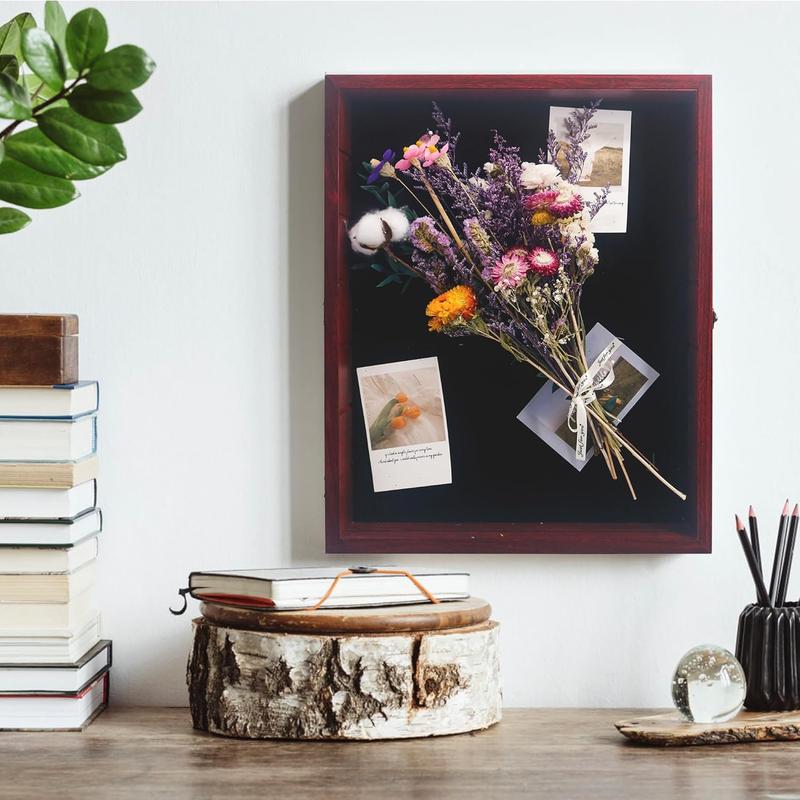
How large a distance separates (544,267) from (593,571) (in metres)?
0.39

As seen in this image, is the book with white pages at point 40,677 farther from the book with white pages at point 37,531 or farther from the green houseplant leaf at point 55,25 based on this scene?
the green houseplant leaf at point 55,25

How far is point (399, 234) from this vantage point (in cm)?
132

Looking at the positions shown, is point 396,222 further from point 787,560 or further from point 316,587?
point 787,560

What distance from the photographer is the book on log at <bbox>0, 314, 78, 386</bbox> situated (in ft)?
3.92

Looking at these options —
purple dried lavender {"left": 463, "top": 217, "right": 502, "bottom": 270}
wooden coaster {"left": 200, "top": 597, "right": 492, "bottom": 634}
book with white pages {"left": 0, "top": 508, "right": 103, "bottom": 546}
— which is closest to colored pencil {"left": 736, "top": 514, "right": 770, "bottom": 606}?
wooden coaster {"left": 200, "top": 597, "right": 492, "bottom": 634}

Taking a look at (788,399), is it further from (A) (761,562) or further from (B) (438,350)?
(B) (438,350)

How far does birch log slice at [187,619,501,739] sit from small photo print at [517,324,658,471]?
0.29 metres

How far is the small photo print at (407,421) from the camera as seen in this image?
1329 mm

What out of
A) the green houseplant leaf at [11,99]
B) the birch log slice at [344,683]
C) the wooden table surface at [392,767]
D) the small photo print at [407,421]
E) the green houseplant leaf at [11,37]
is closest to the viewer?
the green houseplant leaf at [11,99]

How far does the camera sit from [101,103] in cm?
39

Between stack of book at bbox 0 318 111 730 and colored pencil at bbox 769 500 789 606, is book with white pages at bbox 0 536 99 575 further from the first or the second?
colored pencil at bbox 769 500 789 606

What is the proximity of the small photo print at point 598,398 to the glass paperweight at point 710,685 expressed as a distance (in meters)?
0.28

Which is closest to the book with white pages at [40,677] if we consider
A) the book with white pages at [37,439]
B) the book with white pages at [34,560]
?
the book with white pages at [34,560]

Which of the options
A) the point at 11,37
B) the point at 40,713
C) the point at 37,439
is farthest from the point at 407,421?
the point at 11,37
